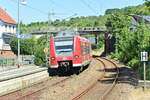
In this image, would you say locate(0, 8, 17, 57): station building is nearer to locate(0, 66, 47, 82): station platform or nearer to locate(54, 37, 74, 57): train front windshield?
locate(0, 66, 47, 82): station platform

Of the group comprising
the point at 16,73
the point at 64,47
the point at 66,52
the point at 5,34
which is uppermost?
the point at 5,34

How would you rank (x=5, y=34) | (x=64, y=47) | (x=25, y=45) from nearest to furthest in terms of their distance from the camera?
(x=64, y=47) → (x=25, y=45) → (x=5, y=34)

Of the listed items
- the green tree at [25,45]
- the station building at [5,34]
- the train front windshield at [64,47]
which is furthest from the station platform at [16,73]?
the station building at [5,34]

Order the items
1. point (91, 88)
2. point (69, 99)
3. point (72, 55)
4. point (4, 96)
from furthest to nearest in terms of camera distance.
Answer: point (72, 55) < point (91, 88) < point (4, 96) < point (69, 99)

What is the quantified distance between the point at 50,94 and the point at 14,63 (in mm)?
18889

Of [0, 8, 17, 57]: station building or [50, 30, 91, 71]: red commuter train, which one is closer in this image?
[50, 30, 91, 71]: red commuter train

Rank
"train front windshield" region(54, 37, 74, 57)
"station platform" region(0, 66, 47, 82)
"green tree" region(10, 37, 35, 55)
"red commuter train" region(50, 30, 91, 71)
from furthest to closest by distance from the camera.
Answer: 1. "green tree" region(10, 37, 35, 55)
2. "train front windshield" region(54, 37, 74, 57)
3. "red commuter train" region(50, 30, 91, 71)
4. "station platform" region(0, 66, 47, 82)

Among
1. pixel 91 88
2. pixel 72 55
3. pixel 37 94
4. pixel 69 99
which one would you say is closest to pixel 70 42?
pixel 72 55

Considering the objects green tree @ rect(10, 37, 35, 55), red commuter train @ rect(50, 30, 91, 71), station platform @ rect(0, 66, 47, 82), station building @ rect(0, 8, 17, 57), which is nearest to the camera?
station platform @ rect(0, 66, 47, 82)

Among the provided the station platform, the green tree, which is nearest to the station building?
the green tree

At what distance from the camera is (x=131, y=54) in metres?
32.1

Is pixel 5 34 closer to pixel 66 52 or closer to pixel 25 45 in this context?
pixel 25 45

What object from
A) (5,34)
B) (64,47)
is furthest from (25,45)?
(64,47)

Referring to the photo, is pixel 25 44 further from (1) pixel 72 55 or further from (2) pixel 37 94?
(2) pixel 37 94
